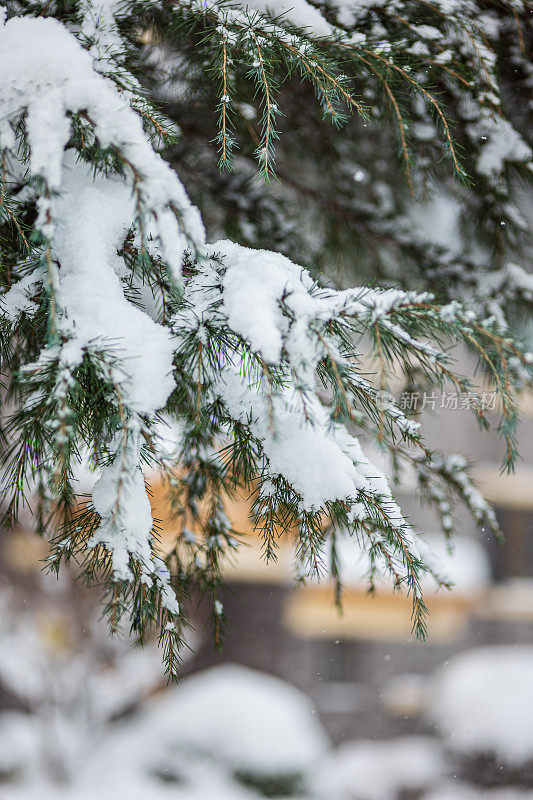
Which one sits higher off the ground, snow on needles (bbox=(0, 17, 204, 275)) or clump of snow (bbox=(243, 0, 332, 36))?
clump of snow (bbox=(243, 0, 332, 36))

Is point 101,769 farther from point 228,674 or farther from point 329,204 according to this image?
point 329,204

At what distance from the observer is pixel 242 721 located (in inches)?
133

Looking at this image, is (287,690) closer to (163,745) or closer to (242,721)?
(242,721)

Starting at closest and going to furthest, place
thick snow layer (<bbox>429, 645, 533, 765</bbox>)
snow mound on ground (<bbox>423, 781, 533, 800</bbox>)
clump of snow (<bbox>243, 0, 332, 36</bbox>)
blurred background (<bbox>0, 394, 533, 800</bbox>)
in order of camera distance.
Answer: clump of snow (<bbox>243, 0, 332, 36</bbox>), snow mound on ground (<bbox>423, 781, 533, 800</bbox>), thick snow layer (<bbox>429, 645, 533, 765</bbox>), blurred background (<bbox>0, 394, 533, 800</bbox>)

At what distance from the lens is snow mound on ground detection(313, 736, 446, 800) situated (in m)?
3.20

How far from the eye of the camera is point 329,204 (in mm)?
1740

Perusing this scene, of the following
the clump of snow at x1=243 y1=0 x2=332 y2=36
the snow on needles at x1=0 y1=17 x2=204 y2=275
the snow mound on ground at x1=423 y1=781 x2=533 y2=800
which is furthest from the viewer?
the snow mound on ground at x1=423 y1=781 x2=533 y2=800

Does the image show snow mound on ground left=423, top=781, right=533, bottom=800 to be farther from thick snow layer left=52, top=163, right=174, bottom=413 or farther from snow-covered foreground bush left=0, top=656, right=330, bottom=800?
thick snow layer left=52, top=163, right=174, bottom=413

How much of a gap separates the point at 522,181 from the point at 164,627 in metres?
1.23

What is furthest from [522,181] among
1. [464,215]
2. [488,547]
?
[488,547]

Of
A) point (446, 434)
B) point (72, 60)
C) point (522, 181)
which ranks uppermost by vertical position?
point (72, 60)

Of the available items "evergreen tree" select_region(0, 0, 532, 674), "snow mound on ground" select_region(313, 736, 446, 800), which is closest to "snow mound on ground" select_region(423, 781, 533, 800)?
"snow mound on ground" select_region(313, 736, 446, 800)

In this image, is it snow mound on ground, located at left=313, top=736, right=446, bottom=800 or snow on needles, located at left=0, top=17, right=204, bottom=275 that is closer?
snow on needles, located at left=0, top=17, right=204, bottom=275

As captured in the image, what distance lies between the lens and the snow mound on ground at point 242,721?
3.25m
